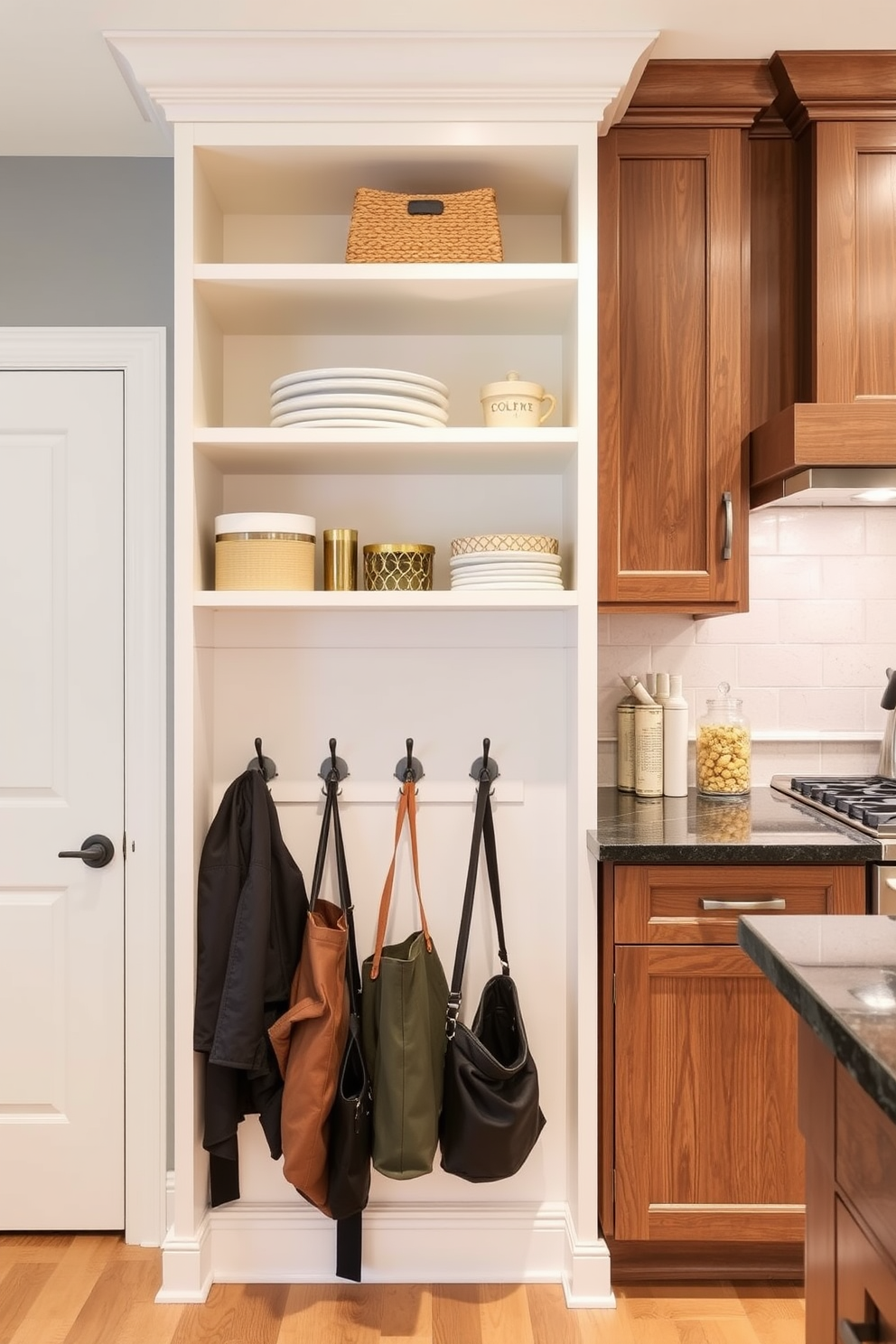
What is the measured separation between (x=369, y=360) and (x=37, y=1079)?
1864 mm

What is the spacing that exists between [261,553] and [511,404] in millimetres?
603


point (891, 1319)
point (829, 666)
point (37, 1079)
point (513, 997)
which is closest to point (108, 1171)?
point (37, 1079)

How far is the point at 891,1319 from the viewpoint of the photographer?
33.8 inches

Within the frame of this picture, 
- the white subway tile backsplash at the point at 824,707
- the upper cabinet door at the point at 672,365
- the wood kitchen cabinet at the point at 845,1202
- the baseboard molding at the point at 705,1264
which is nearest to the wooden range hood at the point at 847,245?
the upper cabinet door at the point at 672,365

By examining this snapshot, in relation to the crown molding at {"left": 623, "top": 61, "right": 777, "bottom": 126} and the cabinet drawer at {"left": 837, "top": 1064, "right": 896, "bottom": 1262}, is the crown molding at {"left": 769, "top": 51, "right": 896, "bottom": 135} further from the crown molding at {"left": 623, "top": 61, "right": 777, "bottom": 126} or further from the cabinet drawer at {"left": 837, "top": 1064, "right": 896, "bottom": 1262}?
the cabinet drawer at {"left": 837, "top": 1064, "right": 896, "bottom": 1262}

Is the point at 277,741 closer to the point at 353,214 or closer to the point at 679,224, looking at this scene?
the point at 353,214

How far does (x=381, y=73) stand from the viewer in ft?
6.29

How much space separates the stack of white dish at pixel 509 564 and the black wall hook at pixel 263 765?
0.59 m

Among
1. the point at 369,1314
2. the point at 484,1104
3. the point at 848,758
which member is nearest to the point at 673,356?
the point at 848,758

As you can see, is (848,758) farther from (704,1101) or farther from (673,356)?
(673,356)

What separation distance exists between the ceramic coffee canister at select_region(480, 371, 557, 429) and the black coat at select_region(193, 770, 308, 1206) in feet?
3.01

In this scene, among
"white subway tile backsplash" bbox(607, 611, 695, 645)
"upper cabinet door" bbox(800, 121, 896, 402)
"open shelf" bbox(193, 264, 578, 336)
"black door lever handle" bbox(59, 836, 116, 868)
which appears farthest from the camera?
"white subway tile backsplash" bbox(607, 611, 695, 645)

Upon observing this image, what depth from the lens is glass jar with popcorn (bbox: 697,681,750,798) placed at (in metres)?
2.29

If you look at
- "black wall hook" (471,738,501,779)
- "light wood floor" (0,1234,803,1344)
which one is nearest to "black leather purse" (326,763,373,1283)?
"light wood floor" (0,1234,803,1344)
